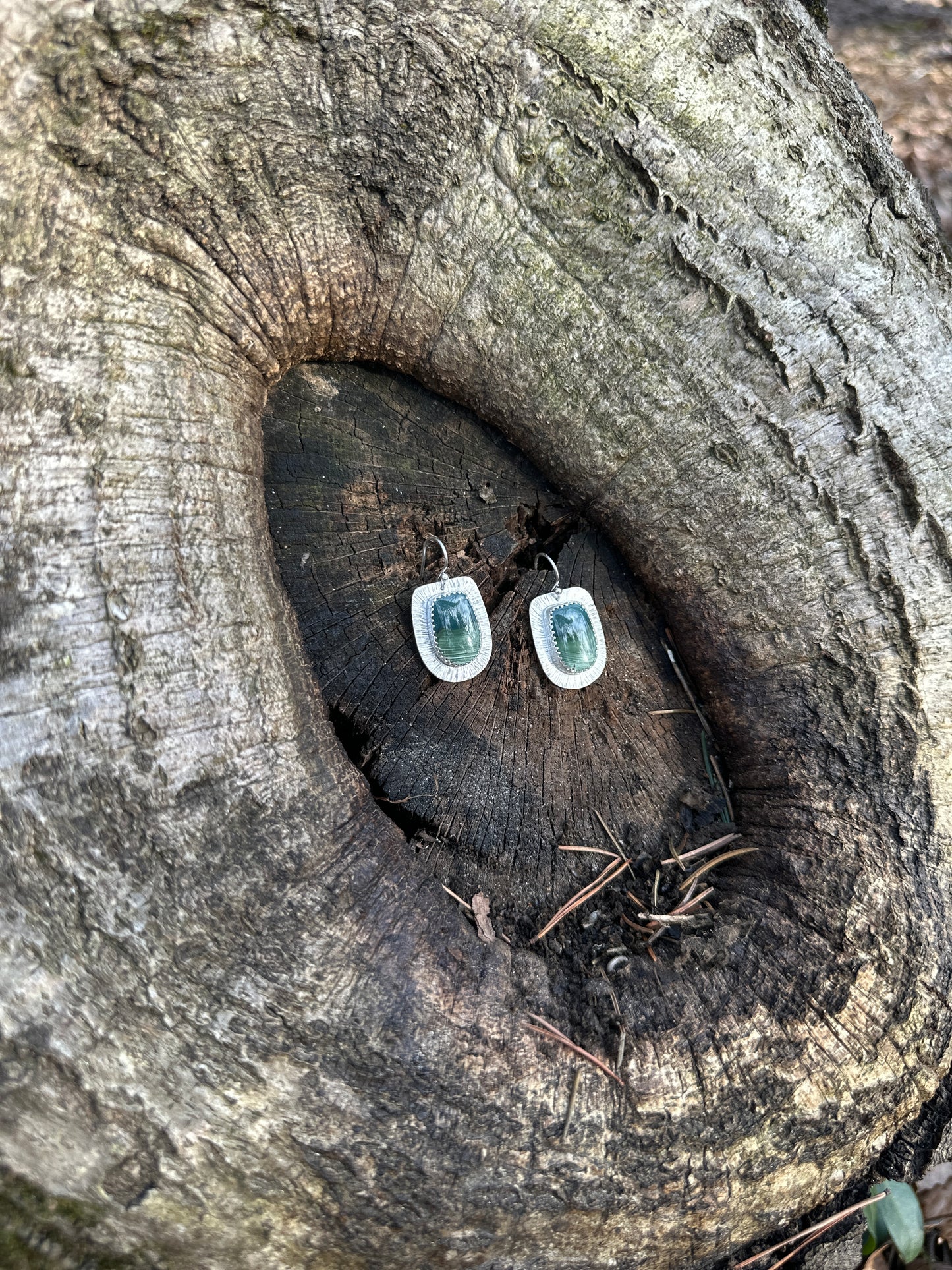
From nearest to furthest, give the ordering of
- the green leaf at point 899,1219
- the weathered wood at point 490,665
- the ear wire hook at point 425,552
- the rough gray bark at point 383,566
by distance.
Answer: the rough gray bark at point 383,566, the green leaf at point 899,1219, the weathered wood at point 490,665, the ear wire hook at point 425,552

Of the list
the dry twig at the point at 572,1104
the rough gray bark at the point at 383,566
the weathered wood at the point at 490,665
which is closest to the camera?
the rough gray bark at the point at 383,566

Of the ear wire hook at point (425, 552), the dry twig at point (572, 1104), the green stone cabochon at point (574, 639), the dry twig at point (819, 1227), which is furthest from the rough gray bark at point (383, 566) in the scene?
the ear wire hook at point (425, 552)

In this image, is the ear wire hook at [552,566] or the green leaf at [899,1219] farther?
the ear wire hook at [552,566]

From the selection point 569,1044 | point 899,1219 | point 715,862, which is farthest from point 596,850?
point 899,1219

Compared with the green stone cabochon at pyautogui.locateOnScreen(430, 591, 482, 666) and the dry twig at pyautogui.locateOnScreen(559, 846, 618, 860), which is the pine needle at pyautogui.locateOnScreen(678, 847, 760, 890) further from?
the green stone cabochon at pyautogui.locateOnScreen(430, 591, 482, 666)

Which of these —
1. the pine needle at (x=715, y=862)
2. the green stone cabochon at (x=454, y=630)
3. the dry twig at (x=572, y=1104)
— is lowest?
the dry twig at (x=572, y=1104)

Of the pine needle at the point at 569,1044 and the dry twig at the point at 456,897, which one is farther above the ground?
the dry twig at the point at 456,897

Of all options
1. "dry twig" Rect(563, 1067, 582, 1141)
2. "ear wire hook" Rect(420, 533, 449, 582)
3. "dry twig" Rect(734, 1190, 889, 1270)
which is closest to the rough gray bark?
"dry twig" Rect(563, 1067, 582, 1141)

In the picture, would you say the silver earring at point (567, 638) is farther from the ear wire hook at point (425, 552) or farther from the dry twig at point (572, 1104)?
the dry twig at point (572, 1104)
